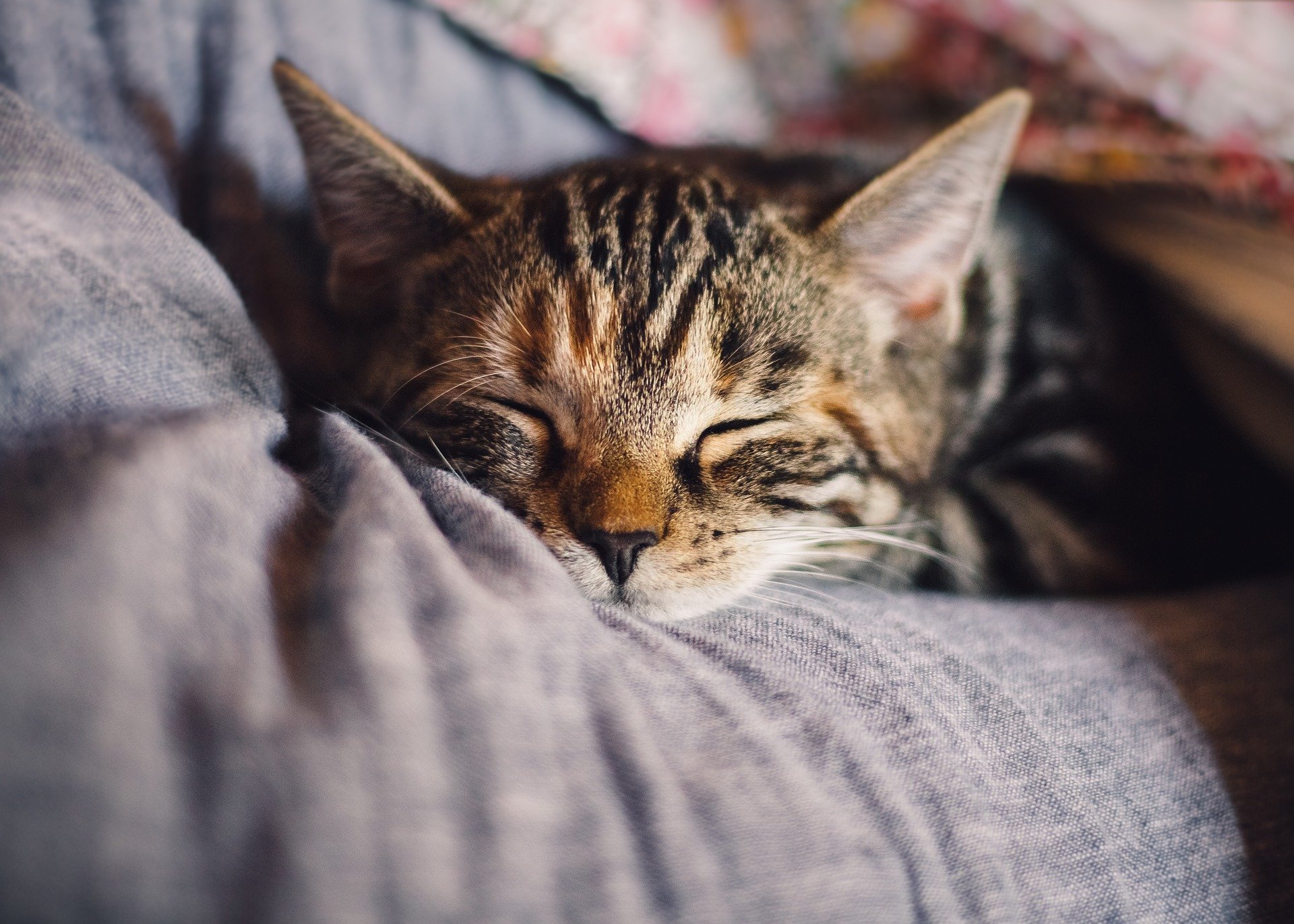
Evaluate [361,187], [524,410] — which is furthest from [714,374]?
[361,187]

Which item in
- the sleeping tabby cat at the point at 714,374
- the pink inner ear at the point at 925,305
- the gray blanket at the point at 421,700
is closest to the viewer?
the gray blanket at the point at 421,700

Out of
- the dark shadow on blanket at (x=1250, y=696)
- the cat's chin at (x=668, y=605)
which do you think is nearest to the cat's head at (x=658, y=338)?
the cat's chin at (x=668, y=605)

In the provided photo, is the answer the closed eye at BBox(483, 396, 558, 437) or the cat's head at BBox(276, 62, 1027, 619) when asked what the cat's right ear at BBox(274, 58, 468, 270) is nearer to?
the cat's head at BBox(276, 62, 1027, 619)

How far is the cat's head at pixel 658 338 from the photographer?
2.41ft

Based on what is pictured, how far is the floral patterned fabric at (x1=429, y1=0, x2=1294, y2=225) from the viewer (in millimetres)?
991

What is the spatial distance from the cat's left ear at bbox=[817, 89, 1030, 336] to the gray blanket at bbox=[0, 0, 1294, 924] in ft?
1.19

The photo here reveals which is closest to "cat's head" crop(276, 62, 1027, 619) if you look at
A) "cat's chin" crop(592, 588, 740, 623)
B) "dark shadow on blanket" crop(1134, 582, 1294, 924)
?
"cat's chin" crop(592, 588, 740, 623)

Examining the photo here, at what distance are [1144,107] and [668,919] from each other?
3.75 ft

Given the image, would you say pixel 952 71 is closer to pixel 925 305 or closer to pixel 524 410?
pixel 925 305

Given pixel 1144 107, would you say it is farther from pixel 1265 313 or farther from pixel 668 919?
pixel 668 919

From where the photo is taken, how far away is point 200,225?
0.89 meters

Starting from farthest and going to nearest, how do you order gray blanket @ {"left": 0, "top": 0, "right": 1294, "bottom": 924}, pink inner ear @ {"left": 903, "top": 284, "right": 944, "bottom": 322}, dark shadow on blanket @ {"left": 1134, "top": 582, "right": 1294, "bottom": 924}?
pink inner ear @ {"left": 903, "top": 284, "right": 944, "bottom": 322} → dark shadow on blanket @ {"left": 1134, "top": 582, "right": 1294, "bottom": 924} → gray blanket @ {"left": 0, "top": 0, "right": 1294, "bottom": 924}

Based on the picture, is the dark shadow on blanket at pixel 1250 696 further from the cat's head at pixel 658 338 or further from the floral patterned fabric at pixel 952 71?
the floral patterned fabric at pixel 952 71

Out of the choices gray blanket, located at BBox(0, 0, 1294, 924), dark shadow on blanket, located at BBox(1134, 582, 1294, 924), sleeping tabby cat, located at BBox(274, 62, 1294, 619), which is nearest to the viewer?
gray blanket, located at BBox(0, 0, 1294, 924)
